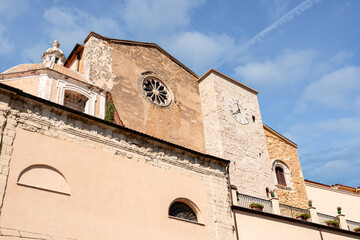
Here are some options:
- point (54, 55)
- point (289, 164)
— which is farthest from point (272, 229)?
point (54, 55)

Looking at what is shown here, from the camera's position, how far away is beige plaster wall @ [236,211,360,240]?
13288 mm

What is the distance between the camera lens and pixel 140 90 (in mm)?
17656

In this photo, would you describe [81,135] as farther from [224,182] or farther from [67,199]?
[224,182]

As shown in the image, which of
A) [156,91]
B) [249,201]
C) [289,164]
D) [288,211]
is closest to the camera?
[249,201]

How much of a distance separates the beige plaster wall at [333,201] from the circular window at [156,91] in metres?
8.60

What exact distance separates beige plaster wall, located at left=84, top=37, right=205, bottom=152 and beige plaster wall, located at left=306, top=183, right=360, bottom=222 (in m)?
6.79

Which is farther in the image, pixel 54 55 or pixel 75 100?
pixel 54 55

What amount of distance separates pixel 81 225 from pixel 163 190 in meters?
2.83

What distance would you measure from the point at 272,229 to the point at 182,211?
364cm

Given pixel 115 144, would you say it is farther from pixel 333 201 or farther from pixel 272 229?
pixel 333 201

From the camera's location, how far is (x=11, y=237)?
862cm

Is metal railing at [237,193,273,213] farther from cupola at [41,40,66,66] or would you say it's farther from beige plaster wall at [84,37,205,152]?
cupola at [41,40,66,66]

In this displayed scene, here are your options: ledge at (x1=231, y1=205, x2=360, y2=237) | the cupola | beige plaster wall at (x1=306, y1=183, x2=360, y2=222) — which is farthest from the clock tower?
the cupola

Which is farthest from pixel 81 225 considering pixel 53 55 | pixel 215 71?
pixel 215 71
